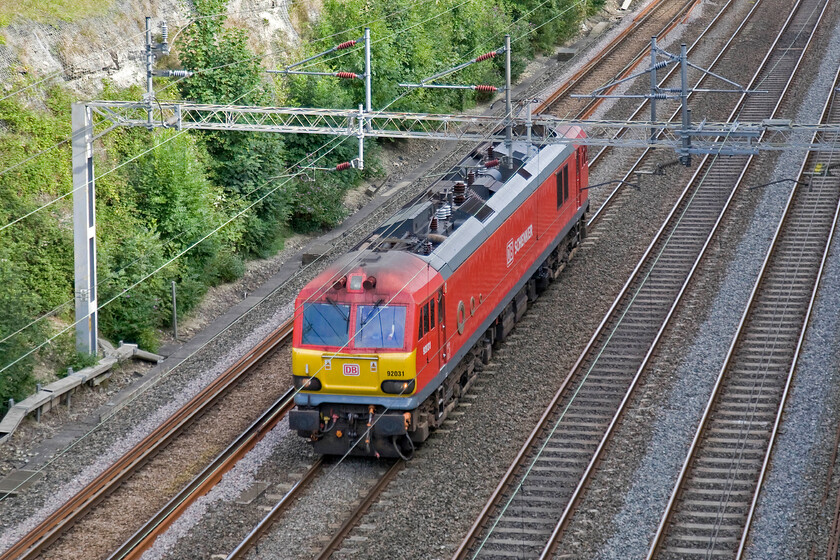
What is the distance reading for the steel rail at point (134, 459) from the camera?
17125mm

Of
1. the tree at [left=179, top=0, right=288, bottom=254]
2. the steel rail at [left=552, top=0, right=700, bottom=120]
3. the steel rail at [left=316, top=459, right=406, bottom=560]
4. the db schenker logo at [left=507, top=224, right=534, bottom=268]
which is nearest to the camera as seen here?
the steel rail at [left=316, top=459, right=406, bottom=560]

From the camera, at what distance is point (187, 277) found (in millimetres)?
27297

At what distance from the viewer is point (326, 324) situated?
741 inches

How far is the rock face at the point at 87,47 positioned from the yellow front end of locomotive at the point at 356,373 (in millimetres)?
12677

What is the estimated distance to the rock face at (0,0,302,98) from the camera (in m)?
27.3

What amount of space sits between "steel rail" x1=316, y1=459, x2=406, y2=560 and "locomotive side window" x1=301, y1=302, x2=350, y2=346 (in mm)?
2413

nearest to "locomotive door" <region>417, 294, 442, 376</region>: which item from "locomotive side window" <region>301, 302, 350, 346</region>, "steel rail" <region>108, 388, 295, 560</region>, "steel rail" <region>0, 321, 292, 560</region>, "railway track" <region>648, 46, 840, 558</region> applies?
"locomotive side window" <region>301, 302, 350, 346</region>

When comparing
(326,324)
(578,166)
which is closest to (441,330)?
(326,324)

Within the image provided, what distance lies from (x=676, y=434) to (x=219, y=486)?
323 inches

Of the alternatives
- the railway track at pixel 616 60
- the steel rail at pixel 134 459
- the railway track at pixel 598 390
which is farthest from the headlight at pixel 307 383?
the railway track at pixel 616 60

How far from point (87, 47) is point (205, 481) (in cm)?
1522

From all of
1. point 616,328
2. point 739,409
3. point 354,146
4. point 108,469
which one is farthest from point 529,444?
point 354,146

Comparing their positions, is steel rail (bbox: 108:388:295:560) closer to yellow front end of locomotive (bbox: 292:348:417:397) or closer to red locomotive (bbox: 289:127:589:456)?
red locomotive (bbox: 289:127:589:456)

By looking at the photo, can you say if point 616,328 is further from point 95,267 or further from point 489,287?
point 95,267
